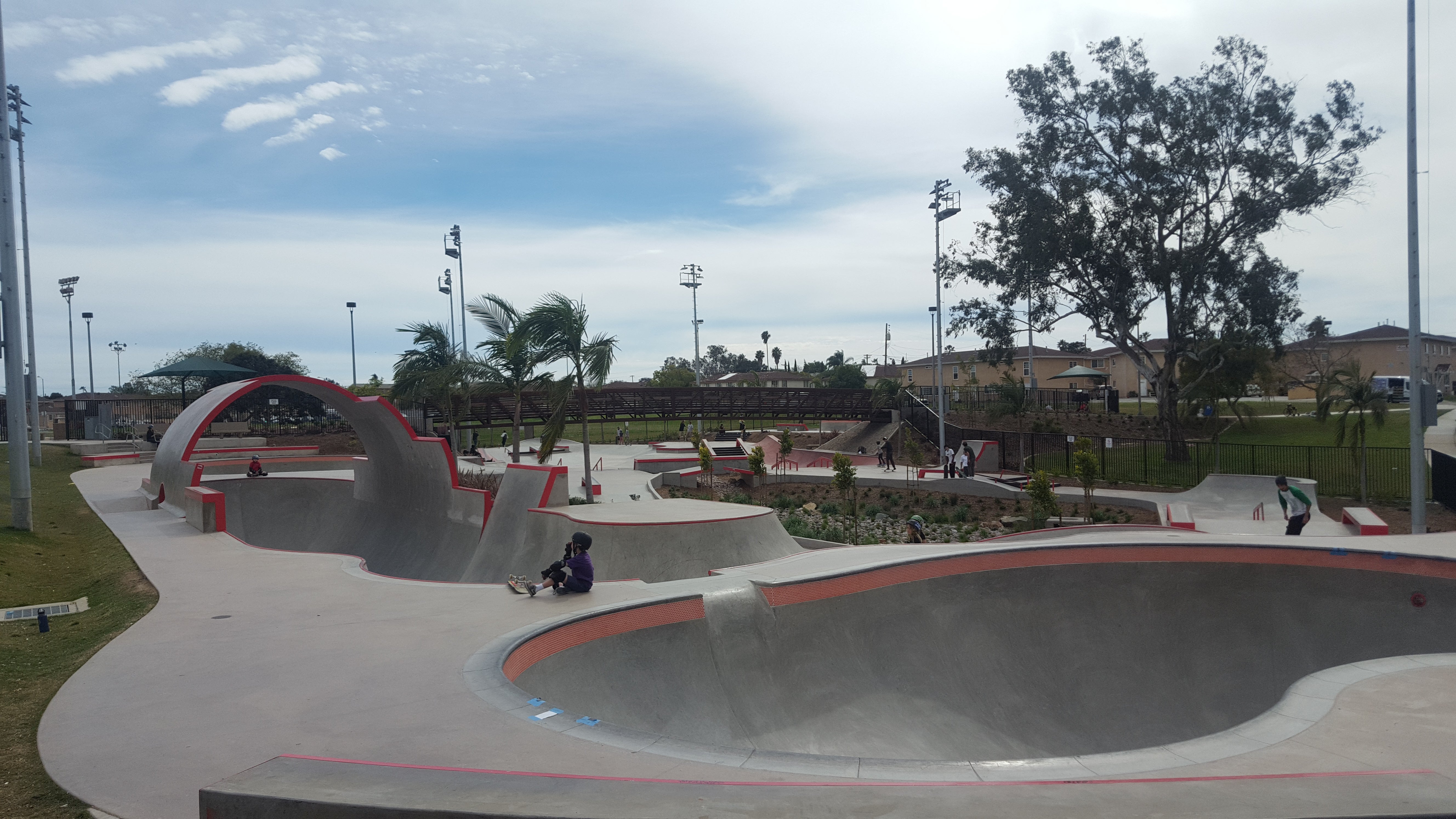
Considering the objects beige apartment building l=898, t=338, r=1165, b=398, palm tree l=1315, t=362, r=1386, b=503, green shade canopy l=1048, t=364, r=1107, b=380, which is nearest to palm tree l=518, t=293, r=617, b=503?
palm tree l=1315, t=362, r=1386, b=503

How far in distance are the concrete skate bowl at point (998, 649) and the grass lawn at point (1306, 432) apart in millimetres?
20813

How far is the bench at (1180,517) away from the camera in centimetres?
1747

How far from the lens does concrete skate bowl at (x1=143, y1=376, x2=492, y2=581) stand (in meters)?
18.2

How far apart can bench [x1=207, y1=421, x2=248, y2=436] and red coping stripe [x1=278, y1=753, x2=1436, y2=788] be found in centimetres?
Answer: 4184

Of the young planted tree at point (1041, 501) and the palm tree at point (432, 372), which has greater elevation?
the palm tree at point (432, 372)

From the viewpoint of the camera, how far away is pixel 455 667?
7.11m

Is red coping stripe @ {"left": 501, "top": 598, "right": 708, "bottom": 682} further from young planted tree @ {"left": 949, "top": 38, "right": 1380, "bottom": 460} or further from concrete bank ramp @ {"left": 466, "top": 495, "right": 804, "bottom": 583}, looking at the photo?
young planted tree @ {"left": 949, "top": 38, "right": 1380, "bottom": 460}

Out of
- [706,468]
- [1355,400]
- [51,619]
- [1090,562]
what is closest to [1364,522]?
[1355,400]

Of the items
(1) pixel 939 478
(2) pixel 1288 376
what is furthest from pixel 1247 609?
(2) pixel 1288 376

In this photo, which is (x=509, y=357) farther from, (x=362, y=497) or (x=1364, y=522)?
(x=1364, y=522)

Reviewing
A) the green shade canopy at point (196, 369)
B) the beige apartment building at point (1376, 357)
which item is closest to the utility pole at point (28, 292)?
the green shade canopy at point (196, 369)

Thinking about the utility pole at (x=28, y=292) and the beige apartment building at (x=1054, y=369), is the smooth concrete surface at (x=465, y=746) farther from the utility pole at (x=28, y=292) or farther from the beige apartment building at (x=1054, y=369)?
the beige apartment building at (x=1054, y=369)

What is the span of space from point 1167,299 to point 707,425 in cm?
3528

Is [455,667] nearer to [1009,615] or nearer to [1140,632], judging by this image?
[1009,615]
